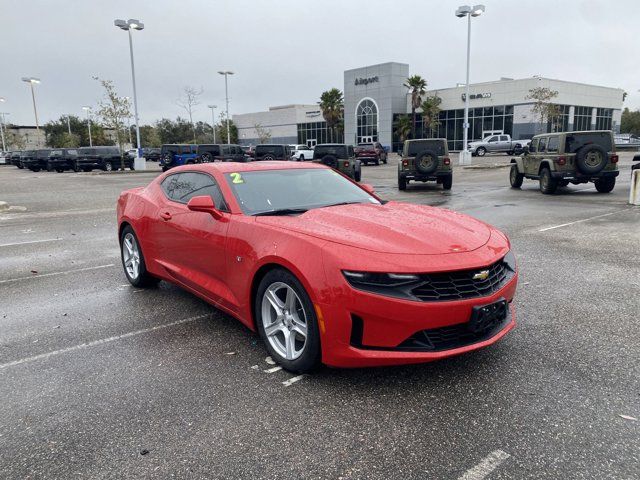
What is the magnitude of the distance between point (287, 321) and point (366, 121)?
63.5 metres

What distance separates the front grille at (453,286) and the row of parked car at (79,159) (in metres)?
37.5

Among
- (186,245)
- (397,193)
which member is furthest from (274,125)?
(186,245)

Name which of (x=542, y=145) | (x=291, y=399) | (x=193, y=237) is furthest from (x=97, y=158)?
(x=291, y=399)

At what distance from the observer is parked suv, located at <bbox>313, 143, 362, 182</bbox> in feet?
72.1

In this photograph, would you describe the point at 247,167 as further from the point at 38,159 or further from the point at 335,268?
the point at 38,159

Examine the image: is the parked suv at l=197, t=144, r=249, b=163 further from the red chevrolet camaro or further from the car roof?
the red chevrolet camaro

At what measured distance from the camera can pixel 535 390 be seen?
10.6ft

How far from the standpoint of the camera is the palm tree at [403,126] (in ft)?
196

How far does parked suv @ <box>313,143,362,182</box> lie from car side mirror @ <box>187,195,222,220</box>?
17861 mm

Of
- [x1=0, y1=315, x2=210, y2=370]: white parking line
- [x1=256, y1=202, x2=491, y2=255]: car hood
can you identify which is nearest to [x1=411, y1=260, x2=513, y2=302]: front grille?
[x1=256, y1=202, x2=491, y2=255]: car hood

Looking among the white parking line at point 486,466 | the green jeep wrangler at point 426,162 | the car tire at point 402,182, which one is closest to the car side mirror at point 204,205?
the white parking line at point 486,466

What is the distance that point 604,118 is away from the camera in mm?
62969

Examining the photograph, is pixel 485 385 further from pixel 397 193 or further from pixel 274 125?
pixel 274 125

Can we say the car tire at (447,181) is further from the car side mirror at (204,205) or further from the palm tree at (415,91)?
the palm tree at (415,91)
